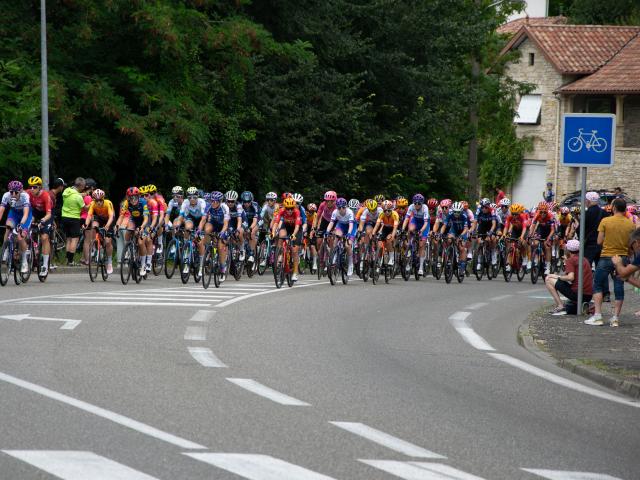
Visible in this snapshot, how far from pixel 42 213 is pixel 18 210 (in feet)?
5.13

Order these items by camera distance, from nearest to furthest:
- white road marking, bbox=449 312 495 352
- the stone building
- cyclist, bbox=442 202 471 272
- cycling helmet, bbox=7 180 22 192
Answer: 1. white road marking, bbox=449 312 495 352
2. cycling helmet, bbox=7 180 22 192
3. cyclist, bbox=442 202 471 272
4. the stone building

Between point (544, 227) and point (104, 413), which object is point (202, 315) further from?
point (544, 227)

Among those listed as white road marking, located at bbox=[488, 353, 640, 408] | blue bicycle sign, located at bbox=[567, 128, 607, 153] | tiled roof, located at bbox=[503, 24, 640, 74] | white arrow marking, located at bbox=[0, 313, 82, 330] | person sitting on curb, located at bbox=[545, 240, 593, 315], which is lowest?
white road marking, located at bbox=[488, 353, 640, 408]

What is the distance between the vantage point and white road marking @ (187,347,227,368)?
39.2 ft

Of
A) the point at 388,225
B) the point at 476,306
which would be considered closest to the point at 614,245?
the point at 476,306

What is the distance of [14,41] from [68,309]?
17146 millimetres

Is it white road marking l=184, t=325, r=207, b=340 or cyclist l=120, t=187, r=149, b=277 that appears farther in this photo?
cyclist l=120, t=187, r=149, b=277

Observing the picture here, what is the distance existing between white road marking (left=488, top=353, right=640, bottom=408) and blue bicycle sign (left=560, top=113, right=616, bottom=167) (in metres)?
4.43

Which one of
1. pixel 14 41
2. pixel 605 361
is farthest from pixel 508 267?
pixel 605 361

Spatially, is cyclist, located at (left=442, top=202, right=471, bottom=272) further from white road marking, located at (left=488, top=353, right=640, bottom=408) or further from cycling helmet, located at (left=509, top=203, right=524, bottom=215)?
white road marking, located at (left=488, top=353, right=640, bottom=408)

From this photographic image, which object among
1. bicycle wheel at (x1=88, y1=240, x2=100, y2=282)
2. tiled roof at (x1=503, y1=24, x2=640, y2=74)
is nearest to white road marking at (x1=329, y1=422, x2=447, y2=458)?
bicycle wheel at (x1=88, y1=240, x2=100, y2=282)

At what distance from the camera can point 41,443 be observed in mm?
7816

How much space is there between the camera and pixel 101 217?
24.9 meters

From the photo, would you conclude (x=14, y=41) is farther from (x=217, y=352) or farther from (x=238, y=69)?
(x=217, y=352)
